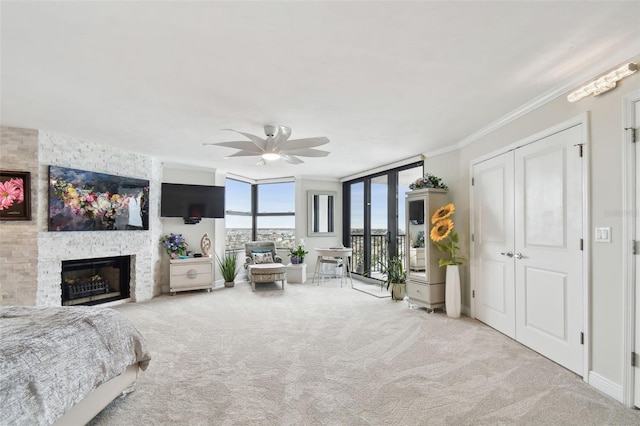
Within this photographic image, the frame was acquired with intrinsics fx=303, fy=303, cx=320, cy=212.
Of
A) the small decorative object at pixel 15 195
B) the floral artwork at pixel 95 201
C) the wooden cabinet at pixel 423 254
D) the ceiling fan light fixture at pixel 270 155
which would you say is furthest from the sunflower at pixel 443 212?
the small decorative object at pixel 15 195

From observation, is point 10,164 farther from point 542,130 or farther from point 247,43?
point 542,130

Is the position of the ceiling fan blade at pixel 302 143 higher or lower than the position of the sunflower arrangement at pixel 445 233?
higher

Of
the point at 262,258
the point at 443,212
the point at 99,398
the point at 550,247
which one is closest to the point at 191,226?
the point at 262,258

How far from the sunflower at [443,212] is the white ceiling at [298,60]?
1059 millimetres

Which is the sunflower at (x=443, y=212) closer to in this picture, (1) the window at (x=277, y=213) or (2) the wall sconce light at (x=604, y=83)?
(2) the wall sconce light at (x=604, y=83)

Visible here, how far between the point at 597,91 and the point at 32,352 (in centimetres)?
393

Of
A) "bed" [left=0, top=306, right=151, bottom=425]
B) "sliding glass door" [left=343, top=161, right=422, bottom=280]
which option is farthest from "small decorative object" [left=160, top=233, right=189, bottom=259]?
"sliding glass door" [left=343, top=161, right=422, bottom=280]

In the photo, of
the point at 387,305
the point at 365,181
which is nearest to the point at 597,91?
the point at 387,305

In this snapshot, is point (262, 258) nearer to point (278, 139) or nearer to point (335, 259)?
point (335, 259)

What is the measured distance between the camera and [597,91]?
2.26 meters

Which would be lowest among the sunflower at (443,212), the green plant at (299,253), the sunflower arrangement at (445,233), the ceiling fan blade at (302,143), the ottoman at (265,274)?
the ottoman at (265,274)

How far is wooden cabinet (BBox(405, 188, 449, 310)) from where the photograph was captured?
14.1 ft

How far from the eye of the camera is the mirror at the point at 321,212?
7.24 meters

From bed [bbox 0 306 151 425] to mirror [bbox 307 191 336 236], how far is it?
17.1 feet
